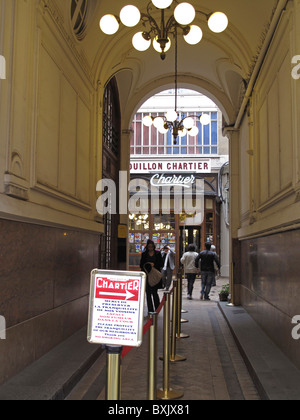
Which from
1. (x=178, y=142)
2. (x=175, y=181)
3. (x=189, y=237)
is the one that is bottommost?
(x=189, y=237)

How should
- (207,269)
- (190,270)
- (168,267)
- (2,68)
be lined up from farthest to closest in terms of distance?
(168,267), (190,270), (207,269), (2,68)

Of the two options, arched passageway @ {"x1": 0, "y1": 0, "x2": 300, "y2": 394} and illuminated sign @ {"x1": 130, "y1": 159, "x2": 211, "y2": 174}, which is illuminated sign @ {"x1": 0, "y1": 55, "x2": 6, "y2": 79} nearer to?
arched passageway @ {"x1": 0, "y1": 0, "x2": 300, "y2": 394}

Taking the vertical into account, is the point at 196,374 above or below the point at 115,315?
below

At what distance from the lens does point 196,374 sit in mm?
5988

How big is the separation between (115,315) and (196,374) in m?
3.49

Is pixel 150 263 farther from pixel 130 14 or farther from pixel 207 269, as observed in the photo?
pixel 130 14

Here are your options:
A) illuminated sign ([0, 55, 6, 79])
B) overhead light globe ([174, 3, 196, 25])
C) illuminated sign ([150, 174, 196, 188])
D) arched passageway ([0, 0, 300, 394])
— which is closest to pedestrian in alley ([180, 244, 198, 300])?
arched passageway ([0, 0, 300, 394])

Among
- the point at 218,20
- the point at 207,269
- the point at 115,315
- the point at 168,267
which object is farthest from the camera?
the point at 168,267

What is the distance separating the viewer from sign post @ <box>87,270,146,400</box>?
9.29 feet

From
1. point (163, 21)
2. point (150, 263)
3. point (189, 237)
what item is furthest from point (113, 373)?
point (189, 237)

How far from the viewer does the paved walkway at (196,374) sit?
5.16 metres

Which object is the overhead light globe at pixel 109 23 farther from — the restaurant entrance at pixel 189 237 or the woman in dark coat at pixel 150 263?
the restaurant entrance at pixel 189 237

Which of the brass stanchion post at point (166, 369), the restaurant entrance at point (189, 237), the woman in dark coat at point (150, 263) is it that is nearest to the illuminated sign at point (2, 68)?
the brass stanchion post at point (166, 369)
